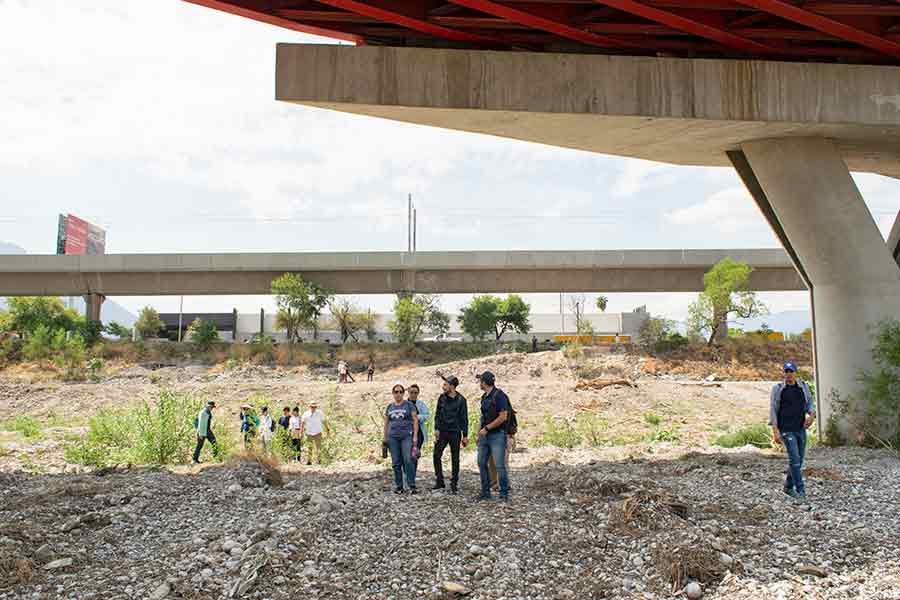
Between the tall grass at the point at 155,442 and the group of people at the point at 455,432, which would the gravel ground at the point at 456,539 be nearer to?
the group of people at the point at 455,432

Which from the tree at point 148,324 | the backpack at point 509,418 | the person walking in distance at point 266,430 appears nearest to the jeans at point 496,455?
the backpack at point 509,418

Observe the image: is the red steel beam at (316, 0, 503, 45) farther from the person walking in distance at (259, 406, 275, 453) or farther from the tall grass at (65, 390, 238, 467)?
the person walking in distance at (259, 406, 275, 453)

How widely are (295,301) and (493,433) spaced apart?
35.2 metres

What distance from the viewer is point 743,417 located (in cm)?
2131

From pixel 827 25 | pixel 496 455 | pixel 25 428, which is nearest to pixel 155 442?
pixel 496 455

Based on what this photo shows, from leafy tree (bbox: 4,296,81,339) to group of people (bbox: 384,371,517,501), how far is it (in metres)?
42.3

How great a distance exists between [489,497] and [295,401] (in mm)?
19246

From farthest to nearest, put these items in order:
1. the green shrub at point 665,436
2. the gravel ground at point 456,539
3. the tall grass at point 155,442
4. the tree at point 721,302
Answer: the tree at point 721,302 → the green shrub at point 665,436 → the tall grass at point 155,442 → the gravel ground at point 456,539

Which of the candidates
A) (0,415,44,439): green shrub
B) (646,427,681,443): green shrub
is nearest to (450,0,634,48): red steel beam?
(646,427,681,443): green shrub

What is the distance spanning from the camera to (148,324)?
53.4 metres

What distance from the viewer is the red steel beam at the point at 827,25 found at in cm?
934

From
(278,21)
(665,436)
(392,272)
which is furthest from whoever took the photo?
(392,272)

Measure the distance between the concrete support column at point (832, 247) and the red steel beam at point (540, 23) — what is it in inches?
139

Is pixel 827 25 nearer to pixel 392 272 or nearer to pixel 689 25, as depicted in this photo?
pixel 689 25
